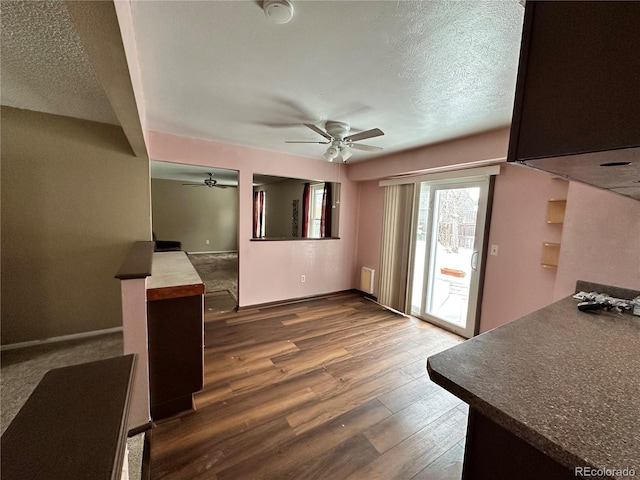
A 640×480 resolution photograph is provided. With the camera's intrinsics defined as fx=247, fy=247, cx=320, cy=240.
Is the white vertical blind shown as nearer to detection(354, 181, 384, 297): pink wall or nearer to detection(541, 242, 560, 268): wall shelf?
detection(354, 181, 384, 297): pink wall

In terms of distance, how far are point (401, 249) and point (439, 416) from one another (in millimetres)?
2348

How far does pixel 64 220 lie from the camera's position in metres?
2.67

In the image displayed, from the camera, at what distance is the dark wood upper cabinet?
425 millimetres

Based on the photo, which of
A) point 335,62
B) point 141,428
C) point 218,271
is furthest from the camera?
point 218,271

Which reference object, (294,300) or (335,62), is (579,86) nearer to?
(335,62)

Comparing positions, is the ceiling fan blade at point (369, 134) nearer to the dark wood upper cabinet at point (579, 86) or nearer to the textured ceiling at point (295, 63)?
the textured ceiling at point (295, 63)

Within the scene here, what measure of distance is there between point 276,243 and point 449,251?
2.53 meters

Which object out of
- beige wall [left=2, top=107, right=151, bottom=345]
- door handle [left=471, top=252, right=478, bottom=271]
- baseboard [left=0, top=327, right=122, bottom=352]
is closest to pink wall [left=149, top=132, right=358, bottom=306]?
beige wall [left=2, top=107, right=151, bottom=345]

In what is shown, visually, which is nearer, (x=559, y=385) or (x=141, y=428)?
(x=559, y=385)

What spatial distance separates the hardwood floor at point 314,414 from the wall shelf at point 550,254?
51.9 inches

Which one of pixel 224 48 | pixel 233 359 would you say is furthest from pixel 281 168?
pixel 233 359

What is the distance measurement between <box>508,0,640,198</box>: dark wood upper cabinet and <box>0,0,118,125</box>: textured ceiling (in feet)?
6.57

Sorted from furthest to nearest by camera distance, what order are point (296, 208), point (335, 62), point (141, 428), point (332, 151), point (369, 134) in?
point (296, 208) < point (332, 151) < point (369, 134) < point (141, 428) < point (335, 62)

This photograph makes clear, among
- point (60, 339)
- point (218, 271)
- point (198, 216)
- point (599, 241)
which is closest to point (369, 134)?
point (599, 241)
